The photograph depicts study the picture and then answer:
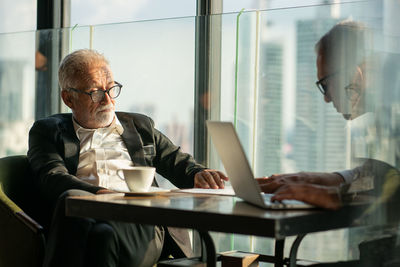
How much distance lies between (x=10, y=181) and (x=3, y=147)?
4.45ft

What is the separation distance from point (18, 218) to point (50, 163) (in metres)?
0.36

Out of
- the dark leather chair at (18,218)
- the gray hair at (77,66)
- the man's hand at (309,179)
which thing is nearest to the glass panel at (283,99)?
the man's hand at (309,179)

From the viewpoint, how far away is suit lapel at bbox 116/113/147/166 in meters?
2.74

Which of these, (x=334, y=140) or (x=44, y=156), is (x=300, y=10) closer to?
(x=334, y=140)

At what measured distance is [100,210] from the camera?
160 centimetres

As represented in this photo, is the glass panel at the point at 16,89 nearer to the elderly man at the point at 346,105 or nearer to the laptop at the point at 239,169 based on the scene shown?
the elderly man at the point at 346,105

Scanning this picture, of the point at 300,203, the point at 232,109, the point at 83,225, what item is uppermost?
the point at 232,109

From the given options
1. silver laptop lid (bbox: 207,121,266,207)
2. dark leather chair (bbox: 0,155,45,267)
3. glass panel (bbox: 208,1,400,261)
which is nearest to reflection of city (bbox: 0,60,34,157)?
dark leather chair (bbox: 0,155,45,267)

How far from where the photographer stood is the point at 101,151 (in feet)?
9.07

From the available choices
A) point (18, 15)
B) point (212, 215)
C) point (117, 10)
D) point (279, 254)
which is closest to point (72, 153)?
point (279, 254)

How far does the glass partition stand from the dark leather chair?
2.80 ft

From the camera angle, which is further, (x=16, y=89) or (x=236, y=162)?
(x=16, y=89)

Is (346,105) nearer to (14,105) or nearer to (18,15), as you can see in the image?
(14,105)

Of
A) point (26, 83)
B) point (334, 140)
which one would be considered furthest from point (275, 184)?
point (26, 83)
